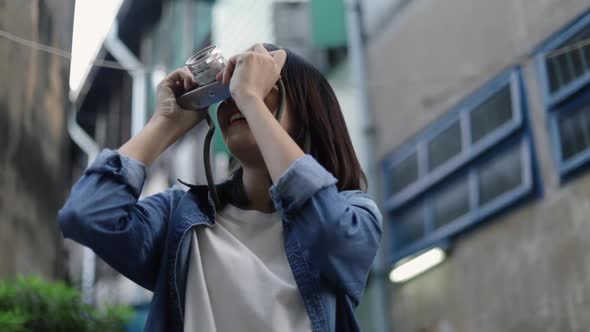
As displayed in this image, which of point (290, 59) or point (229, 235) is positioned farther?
point (290, 59)

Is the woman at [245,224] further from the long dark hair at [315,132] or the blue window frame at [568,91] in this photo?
the blue window frame at [568,91]

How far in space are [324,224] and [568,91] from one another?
11.3ft

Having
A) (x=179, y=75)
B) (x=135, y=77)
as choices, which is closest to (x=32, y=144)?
(x=179, y=75)

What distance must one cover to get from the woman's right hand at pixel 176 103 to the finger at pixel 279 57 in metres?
0.12

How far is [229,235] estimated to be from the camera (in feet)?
4.00

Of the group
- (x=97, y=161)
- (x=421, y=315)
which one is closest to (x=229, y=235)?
(x=97, y=161)

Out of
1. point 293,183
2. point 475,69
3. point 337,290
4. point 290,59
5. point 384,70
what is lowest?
point 337,290

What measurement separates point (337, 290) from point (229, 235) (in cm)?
17

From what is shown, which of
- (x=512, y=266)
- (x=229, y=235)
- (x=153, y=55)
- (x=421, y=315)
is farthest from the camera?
(x=153, y=55)

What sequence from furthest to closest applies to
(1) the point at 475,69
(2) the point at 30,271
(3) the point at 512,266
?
(1) the point at 475,69 → (3) the point at 512,266 → (2) the point at 30,271

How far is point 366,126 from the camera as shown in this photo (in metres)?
6.48

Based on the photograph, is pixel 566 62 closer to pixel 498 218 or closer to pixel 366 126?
pixel 498 218

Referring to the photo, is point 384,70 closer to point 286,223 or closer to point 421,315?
point 421,315

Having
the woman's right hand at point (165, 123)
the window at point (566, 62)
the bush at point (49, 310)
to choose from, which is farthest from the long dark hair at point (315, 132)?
the window at point (566, 62)
